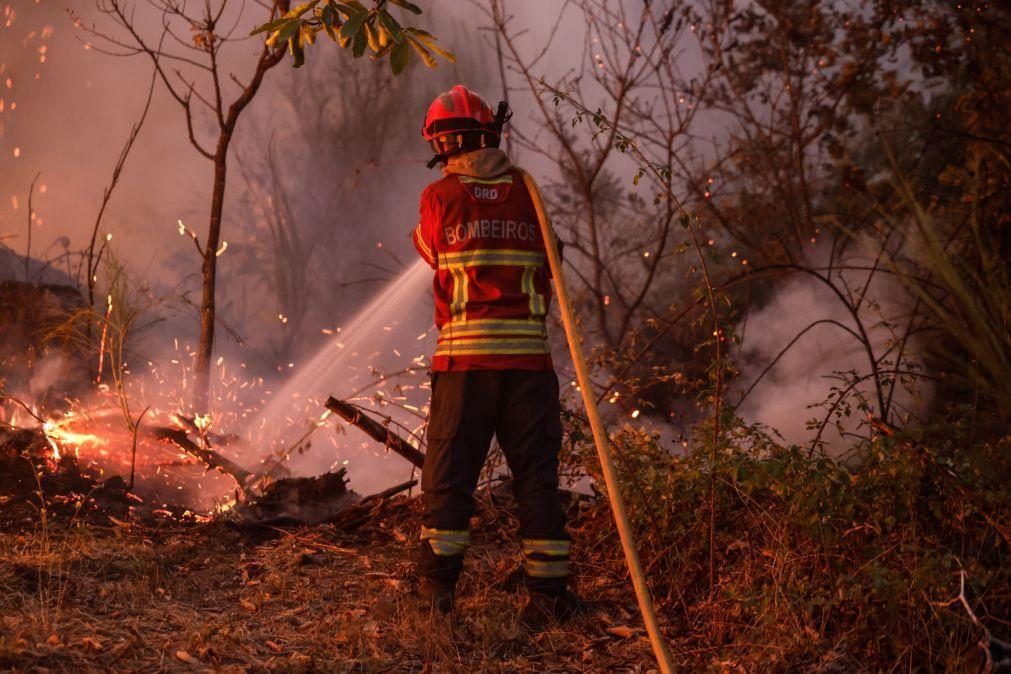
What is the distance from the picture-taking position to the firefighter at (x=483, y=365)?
152 inches

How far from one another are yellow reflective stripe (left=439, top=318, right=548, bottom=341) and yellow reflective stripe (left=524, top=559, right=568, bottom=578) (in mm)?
933

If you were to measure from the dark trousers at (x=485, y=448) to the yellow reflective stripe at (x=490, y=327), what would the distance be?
16 cm

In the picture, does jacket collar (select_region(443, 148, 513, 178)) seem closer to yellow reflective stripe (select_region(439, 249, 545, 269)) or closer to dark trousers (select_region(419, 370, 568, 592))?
yellow reflective stripe (select_region(439, 249, 545, 269))

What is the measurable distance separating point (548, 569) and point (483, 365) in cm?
88

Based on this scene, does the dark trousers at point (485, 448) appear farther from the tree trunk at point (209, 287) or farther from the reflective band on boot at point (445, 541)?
the tree trunk at point (209, 287)

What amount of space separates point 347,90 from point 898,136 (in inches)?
419

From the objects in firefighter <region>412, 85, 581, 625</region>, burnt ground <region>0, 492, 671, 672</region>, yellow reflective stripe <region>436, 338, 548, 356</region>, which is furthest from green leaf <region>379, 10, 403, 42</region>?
burnt ground <region>0, 492, 671, 672</region>

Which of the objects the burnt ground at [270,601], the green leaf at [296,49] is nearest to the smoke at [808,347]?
the burnt ground at [270,601]

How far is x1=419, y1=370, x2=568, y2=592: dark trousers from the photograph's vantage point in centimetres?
387

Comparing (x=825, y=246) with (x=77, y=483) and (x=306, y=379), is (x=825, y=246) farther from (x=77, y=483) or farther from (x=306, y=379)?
(x=306, y=379)

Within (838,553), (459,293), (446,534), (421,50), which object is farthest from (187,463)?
(838,553)

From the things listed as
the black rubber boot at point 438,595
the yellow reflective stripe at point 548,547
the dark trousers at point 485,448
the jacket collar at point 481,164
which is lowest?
the black rubber boot at point 438,595

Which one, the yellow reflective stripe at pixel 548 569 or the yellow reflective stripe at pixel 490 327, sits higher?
the yellow reflective stripe at pixel 490 327

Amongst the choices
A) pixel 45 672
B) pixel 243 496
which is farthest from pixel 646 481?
pixel 243 496
